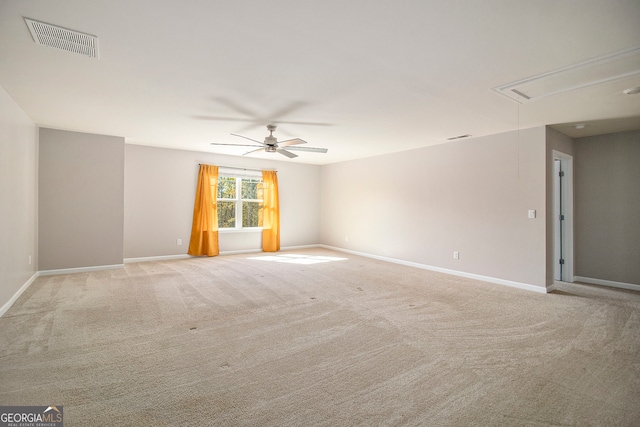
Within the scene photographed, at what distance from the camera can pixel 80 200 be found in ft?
17.1

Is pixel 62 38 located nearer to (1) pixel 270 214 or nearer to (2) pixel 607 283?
(1) pixel 270 214

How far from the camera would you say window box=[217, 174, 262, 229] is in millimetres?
7371

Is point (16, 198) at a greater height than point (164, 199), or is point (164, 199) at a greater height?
point (164, 199)

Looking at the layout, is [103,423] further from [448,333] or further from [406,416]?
[448,333]

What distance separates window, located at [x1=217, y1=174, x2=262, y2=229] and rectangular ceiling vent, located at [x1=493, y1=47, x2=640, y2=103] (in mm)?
6000

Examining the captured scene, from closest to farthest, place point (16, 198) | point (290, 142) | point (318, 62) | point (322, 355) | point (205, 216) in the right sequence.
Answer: point (322, 355) < point (318, 62) < point (16, 198) < point (290, 142) < point (205, 216)

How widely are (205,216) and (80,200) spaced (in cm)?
228

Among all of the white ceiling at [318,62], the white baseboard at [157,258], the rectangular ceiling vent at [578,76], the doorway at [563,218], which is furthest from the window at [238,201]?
the doorway at [563,218]

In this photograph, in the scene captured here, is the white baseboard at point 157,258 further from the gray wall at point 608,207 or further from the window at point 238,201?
the gray wall at point 608,207

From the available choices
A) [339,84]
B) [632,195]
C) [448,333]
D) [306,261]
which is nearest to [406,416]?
[448,333]

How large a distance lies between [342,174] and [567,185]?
4749 millimetres

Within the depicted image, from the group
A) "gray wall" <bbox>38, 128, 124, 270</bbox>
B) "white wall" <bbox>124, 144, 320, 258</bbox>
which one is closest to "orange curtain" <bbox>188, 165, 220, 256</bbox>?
"white wall" <bbox>124, 144, 320, 258</bbox>

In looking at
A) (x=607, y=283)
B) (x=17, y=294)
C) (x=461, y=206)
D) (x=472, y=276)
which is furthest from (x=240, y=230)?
(x=607, y=283)

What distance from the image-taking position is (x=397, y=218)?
6520 mm
